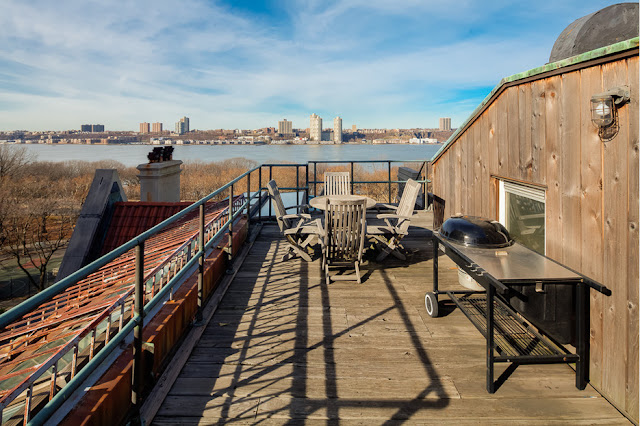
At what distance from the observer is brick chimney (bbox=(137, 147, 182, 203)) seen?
25.3ft

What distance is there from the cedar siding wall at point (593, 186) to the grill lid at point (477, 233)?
290 millimetres

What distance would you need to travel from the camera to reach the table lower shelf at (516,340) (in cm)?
219

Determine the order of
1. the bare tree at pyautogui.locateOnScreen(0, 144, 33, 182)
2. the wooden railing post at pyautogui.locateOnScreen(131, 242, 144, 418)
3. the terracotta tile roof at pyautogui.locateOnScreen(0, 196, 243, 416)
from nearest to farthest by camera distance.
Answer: the terracotta tile roof at pyautogui.locateOnScreen(0, 196, 243, 416), the wooden railing post at pyautogui.locateOnScreen(131, 242, 144, 418), the bare tree at pyautogui.locateOnScreen(0, 144, 33, 182)

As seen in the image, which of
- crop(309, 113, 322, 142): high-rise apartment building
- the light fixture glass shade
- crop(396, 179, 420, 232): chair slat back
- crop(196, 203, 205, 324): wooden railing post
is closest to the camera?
the light fixture glass shade

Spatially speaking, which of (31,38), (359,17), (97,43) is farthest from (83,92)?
(359,17)

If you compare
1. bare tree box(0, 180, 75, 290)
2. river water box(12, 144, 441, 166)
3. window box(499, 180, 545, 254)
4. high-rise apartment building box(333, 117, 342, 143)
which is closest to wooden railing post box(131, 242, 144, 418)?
window box(499, 180, 545, 254)

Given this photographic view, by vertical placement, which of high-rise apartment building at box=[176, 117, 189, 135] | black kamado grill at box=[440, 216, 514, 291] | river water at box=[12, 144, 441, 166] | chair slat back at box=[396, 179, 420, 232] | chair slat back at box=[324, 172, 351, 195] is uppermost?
high-rise apartment building at box=[176, 117, 189, 135]

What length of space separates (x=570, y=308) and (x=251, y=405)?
182 cm

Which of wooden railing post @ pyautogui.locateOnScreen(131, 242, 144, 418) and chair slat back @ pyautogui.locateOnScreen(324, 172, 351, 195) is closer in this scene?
wooden railing post @ pyautogui.locateOnScreen(131, 242, 144, 418)

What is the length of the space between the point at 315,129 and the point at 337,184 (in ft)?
149

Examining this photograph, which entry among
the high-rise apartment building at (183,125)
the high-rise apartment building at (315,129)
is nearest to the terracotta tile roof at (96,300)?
the high-rise apartment building at (315,129)

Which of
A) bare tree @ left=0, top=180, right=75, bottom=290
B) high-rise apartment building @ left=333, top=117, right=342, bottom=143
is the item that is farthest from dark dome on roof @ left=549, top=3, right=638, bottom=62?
high-rise apartment building @ left=333, top=117, right=342, bottom=143

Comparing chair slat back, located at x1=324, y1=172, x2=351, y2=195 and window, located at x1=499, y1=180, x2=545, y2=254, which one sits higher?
chair slat back, located at x1=324, y1=172, x2=351, y2=195

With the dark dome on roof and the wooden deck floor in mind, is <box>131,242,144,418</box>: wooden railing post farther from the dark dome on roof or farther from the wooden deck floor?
the dark dome on roof
